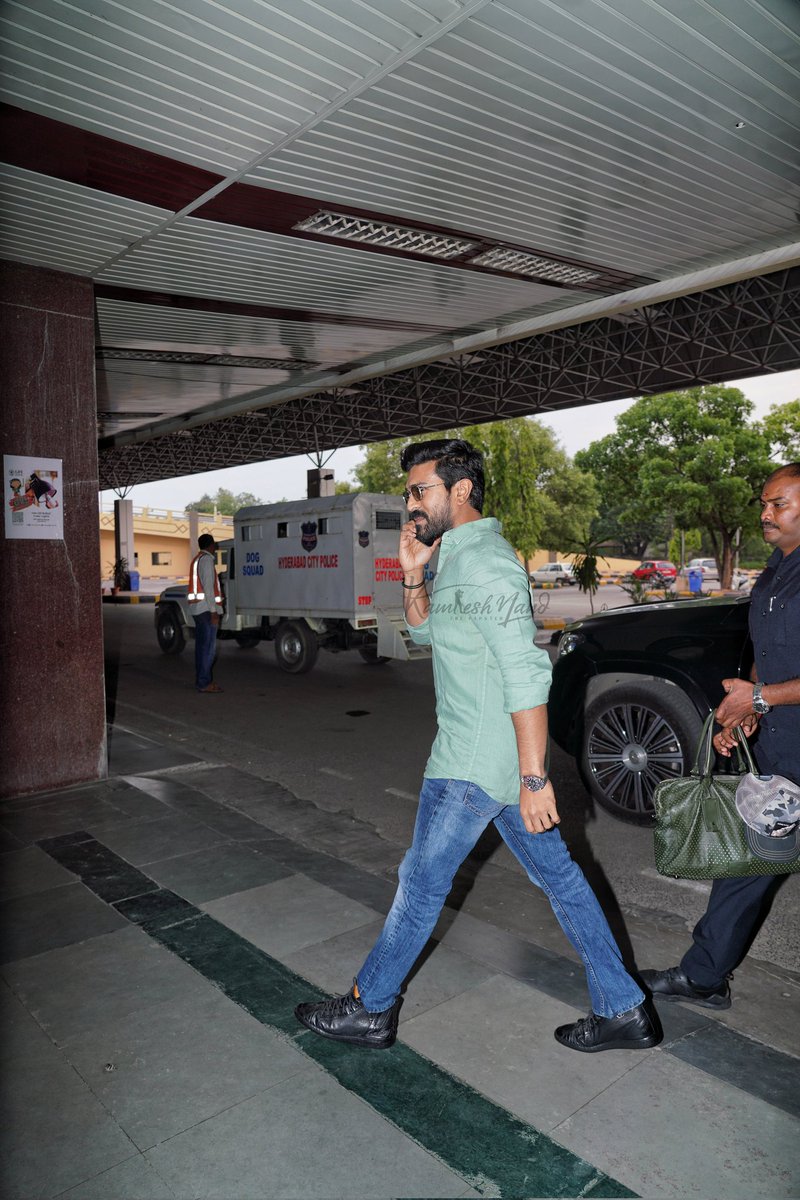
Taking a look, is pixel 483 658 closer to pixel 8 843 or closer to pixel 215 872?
pixel 215 872

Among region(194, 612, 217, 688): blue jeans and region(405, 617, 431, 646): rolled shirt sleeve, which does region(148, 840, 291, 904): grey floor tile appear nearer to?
region(405, 617, 431, 646): rolled shirt sleeve

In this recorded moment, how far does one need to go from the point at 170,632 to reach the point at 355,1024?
42.0 ft

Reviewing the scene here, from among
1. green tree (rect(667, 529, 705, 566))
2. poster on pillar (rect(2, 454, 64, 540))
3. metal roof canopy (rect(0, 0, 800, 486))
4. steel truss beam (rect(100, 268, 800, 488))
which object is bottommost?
poster on pillar (rect(2, 454, 64, 540))

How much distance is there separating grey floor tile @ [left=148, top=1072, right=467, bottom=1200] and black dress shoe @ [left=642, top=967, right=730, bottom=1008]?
1.26m

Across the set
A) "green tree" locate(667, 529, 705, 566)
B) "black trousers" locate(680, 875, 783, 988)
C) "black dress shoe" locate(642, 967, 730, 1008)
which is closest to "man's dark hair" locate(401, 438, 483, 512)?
"black trousers" locate(680, 875, 783, 988)

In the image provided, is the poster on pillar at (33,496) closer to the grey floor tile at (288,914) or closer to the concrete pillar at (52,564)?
the concrete pillar at (52,564)

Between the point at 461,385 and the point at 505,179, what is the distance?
1370cm

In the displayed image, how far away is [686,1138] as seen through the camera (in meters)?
2.39

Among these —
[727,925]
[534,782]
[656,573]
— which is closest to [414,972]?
[727,925]

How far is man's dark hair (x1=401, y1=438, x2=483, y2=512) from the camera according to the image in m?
2.79

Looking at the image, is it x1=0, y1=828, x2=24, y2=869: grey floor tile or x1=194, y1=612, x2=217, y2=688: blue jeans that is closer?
x1=0, y1=828, x2=24, y2=869: grey floor tile

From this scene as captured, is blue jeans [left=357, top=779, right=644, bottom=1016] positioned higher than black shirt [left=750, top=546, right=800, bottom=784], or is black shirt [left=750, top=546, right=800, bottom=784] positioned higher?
black shirt [left=750, top=546, right=800, bottom=784]

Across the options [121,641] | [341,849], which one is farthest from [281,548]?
[341,849]

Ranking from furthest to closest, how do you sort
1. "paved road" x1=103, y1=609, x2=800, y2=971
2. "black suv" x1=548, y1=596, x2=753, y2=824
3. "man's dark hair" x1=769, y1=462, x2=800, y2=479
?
"black suv" x1=548, y1=596, x2=753, y2=824 → "paved road" x1=103, y1=609, x2=800, y2=971 → "man's dark hair" x1=769, y1=462, x2=800, y2=479
